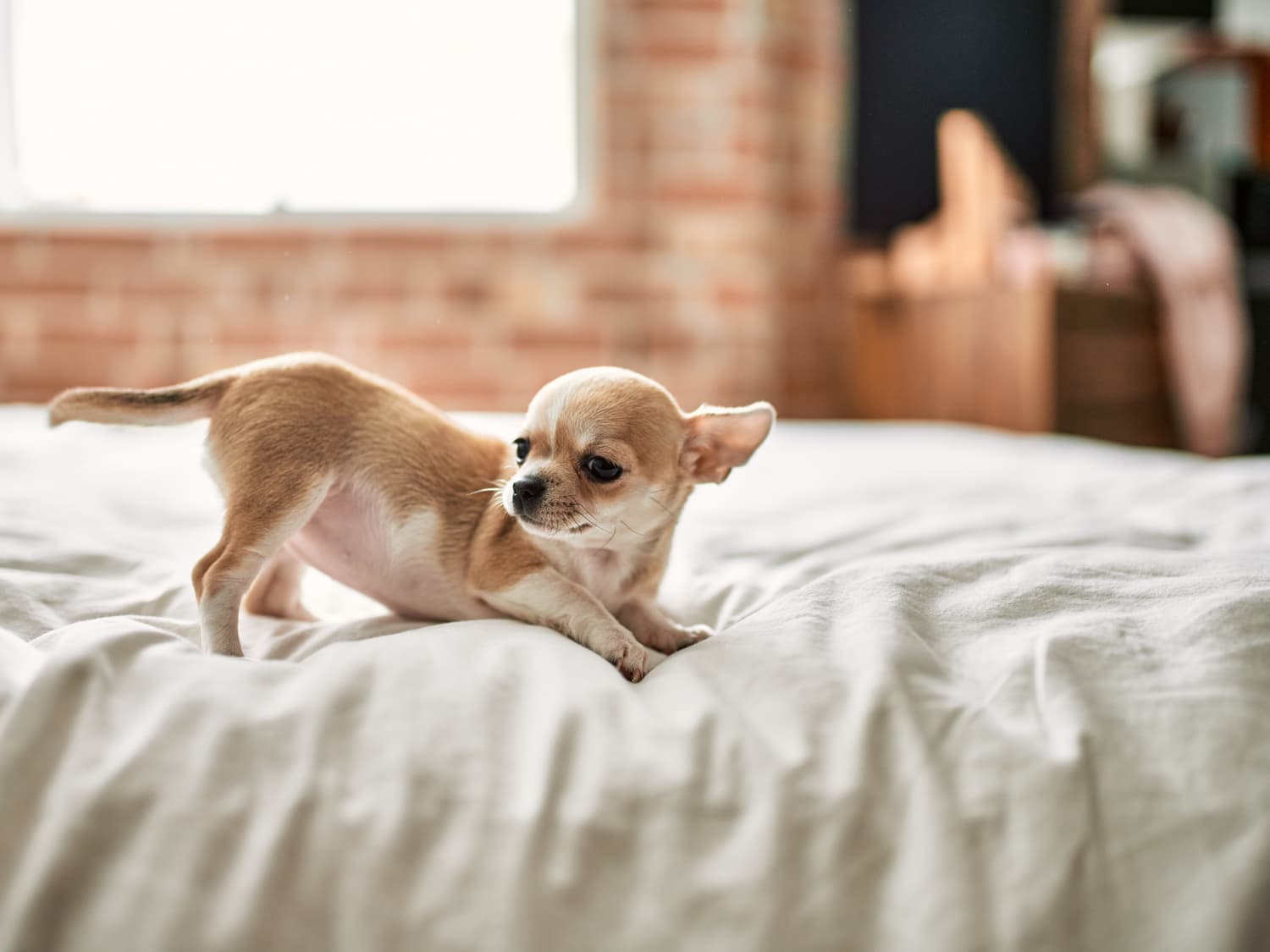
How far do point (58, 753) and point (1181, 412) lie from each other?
3002 mm

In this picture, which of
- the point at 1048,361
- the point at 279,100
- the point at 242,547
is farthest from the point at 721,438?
the point at 279,100

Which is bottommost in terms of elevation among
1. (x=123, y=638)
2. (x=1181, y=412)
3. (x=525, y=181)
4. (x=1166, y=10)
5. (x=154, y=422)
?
(x=1181, y=412)

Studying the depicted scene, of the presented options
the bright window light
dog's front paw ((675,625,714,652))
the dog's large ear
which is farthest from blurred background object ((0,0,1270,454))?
dog's front paw ((675,625,714,652))

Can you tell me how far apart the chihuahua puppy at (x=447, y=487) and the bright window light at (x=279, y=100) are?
241 centimetres

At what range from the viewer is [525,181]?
329cm

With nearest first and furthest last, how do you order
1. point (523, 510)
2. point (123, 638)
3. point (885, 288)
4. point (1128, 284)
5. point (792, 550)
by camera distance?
point (123, 638) → point (523, 510) → point (792, 550) → point (1128, 284) → point (885, 288)

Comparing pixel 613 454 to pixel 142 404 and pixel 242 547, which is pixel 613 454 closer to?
pixel 242 547

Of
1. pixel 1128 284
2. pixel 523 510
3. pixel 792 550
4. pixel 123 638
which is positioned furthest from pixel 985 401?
pixel 123 638

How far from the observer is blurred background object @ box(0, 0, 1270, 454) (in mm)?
3135

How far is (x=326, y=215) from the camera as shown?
320 cm

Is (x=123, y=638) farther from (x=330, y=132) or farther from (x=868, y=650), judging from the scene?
(x=330, y=132)

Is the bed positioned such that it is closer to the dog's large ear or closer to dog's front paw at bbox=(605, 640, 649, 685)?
dog's front paw at bbox=(605, 640, 649, 685)

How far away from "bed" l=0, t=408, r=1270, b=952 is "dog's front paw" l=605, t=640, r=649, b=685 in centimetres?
4

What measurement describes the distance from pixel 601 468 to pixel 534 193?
253 cm
